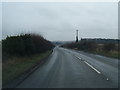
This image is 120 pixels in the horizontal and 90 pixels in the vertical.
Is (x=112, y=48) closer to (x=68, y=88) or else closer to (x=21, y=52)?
(x=21, y=52)

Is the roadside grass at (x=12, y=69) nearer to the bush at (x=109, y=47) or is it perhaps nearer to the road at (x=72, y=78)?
the road at (x=72, y=78)

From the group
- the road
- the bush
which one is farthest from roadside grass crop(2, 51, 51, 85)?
the bush

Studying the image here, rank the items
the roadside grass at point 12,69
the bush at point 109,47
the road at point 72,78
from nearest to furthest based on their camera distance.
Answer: the road at point 72,78, the roadside grass at point 12,69, the bush at point 109,47

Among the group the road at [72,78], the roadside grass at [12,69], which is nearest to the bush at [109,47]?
the roadside grass at [12,69]

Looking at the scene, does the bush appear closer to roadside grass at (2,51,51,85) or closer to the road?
roadside grass at (2,51,51,85)

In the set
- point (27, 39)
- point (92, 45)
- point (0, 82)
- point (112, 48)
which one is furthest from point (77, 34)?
point (0, 82)

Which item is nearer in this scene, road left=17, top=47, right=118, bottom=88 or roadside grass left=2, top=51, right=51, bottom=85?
road left=17, top=47, right=118, bottom=88

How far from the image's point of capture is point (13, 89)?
9.67 m

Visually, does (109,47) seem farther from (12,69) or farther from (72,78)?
(72,78)

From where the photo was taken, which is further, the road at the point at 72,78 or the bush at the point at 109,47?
the bush at the point at 109,47

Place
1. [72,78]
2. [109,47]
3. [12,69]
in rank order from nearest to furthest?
[72,78], [12,69], [109,47]

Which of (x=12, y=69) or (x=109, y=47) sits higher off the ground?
(x=12, y=69)

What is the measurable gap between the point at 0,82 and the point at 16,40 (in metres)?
17.2

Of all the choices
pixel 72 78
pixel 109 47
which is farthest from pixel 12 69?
pixel 109 47
